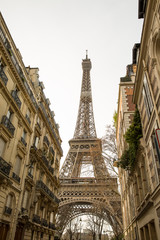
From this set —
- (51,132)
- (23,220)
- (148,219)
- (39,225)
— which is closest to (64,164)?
(51,132)

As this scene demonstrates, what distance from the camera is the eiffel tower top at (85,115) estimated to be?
224 feet

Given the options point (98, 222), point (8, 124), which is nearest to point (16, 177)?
point (8, 124)

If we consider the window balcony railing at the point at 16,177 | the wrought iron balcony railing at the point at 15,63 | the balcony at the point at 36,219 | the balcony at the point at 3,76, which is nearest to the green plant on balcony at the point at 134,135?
the window balcony railing at the point at 16,177

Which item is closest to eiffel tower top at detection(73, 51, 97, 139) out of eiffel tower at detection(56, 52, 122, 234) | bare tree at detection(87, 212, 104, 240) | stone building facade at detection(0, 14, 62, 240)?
eiffel tower at detection(56, 52, 122, 234)

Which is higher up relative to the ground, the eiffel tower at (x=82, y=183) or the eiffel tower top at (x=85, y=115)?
the eiffel tower top at (x=85, y=115)

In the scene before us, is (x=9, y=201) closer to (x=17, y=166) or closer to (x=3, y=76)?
(x=17, y=166)

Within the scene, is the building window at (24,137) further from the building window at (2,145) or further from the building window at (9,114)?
the building window at (2,145)

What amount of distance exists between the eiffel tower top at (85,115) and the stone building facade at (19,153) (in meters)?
43.9

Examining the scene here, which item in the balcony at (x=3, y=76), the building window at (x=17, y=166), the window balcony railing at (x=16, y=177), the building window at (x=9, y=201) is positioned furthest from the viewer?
the building window at (x=17, y=166)

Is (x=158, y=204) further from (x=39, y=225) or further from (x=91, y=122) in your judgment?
(x=91, y=122)

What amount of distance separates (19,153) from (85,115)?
6007 centimetres

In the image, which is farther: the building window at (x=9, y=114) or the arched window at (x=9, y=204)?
the building window at (x=9, y=114)

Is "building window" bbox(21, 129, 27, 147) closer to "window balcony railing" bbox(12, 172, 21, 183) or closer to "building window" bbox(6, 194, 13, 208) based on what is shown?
"window balcony railing" bbox(12, 172, 21, 183)

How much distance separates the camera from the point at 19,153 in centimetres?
1664
